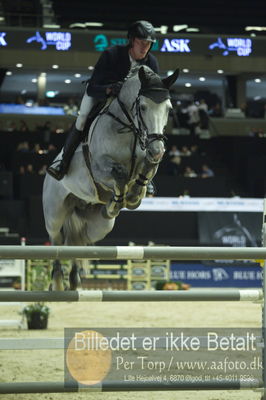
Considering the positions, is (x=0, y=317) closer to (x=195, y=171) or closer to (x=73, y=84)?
(x=195, y=171)

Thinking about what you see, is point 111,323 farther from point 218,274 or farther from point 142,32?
point 218,274

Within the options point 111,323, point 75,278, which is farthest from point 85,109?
point 111,323

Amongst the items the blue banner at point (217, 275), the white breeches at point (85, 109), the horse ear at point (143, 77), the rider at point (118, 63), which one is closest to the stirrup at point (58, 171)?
the white breeches at point (85, 109)

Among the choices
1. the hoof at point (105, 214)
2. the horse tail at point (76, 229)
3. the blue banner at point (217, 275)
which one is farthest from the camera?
the blue banner at point (217, 275)

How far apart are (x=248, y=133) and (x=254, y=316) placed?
599 inches

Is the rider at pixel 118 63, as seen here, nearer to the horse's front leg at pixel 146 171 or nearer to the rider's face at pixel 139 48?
the rider's face at pixel 139 48

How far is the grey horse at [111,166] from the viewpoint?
5703 mm

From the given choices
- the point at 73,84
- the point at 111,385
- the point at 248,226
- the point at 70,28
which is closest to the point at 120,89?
the point at 111,385

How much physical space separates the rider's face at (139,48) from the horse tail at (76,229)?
167 cm

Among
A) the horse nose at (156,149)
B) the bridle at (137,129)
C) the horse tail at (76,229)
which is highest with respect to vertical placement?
the bridle at (137,129)

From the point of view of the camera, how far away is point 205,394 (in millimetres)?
5777

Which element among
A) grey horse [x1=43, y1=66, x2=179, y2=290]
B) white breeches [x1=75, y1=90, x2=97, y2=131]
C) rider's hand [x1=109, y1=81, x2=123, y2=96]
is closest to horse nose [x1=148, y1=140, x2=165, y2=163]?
grey horse [x1=43, y1=66, x2=179, y2=290]

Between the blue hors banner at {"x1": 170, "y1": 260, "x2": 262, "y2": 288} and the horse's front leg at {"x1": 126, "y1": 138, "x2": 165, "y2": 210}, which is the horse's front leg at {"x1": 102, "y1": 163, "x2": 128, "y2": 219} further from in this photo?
the blue hors banner at {"x1": 170, "y1": 260, "x2": 262, "y2": 288}

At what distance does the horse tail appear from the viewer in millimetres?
7000
